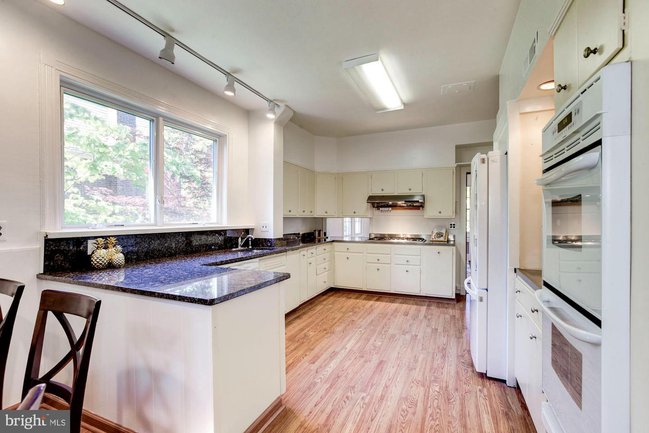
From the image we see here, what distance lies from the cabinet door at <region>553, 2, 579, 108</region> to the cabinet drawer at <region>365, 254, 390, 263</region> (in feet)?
11.9

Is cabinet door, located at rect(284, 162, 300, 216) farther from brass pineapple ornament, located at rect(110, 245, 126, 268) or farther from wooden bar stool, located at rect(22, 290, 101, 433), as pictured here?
wooden bar stool, located at rect(22, 290, 101, 433)

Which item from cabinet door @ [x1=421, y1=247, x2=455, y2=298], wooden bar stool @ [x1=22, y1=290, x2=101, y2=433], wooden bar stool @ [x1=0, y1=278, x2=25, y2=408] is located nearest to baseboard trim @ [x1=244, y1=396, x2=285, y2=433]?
wooden bar stool @ [x1=22, y1=290, x2=101, y2=433]

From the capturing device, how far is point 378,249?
4770mm

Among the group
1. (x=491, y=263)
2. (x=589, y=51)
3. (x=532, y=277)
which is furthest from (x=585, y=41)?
(x=491, y=263)

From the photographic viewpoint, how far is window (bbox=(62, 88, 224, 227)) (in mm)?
2227

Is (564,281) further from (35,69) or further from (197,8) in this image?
(35,69)

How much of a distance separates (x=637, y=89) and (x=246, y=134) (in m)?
3.80

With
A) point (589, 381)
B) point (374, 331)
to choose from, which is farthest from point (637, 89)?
point (374, 331)

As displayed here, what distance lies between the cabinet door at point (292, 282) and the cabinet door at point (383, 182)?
200cm

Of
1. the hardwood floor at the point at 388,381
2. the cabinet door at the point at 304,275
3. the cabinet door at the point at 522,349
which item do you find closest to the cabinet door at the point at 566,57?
the cabinet door at the point at 522,349

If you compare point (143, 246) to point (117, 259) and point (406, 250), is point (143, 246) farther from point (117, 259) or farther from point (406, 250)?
point (406, 250)

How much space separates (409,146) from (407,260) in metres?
1.98

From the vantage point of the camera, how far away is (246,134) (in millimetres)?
3926

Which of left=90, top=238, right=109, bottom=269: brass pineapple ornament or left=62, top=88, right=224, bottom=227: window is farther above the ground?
left=62, top=88, right=224, bottom=227: window
